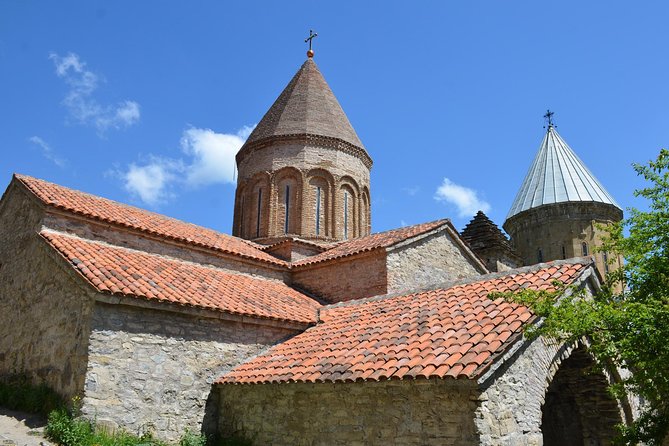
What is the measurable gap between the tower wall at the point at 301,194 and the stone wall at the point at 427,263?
362 centimetres

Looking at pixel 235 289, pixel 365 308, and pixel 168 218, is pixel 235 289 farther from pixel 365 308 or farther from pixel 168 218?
pixel 168 218

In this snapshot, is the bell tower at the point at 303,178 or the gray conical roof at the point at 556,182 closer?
the bell tower at the point at 303,178

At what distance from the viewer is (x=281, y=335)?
9.77m

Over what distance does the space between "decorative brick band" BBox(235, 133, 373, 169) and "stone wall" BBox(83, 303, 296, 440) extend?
27.5 ft

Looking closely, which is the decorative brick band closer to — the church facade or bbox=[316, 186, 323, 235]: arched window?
bbox=[316, 186, 323, 235]: arched window

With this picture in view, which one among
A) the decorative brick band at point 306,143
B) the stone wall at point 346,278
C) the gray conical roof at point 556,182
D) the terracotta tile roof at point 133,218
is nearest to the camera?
the terracotta tile roof at point 133,218

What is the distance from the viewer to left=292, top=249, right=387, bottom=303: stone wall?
11.9 m

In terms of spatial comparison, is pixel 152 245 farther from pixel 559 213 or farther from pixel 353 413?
pixel 559 213

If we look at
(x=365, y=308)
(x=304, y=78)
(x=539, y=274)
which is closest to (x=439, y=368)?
(x=539, y=274)

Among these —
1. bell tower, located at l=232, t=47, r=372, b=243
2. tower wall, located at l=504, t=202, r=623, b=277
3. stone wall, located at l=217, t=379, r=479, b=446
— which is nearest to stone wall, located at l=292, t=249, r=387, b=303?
bell tower, located at l=232, t=47, r=372, b=243

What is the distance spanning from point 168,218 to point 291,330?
5004 mm

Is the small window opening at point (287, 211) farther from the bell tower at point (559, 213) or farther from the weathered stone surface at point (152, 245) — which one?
the bell tower at point (559, 213)

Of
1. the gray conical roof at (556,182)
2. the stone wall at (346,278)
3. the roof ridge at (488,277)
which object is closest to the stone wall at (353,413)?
the roof ridge at (488,277)

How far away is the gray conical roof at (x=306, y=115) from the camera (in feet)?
54.6
